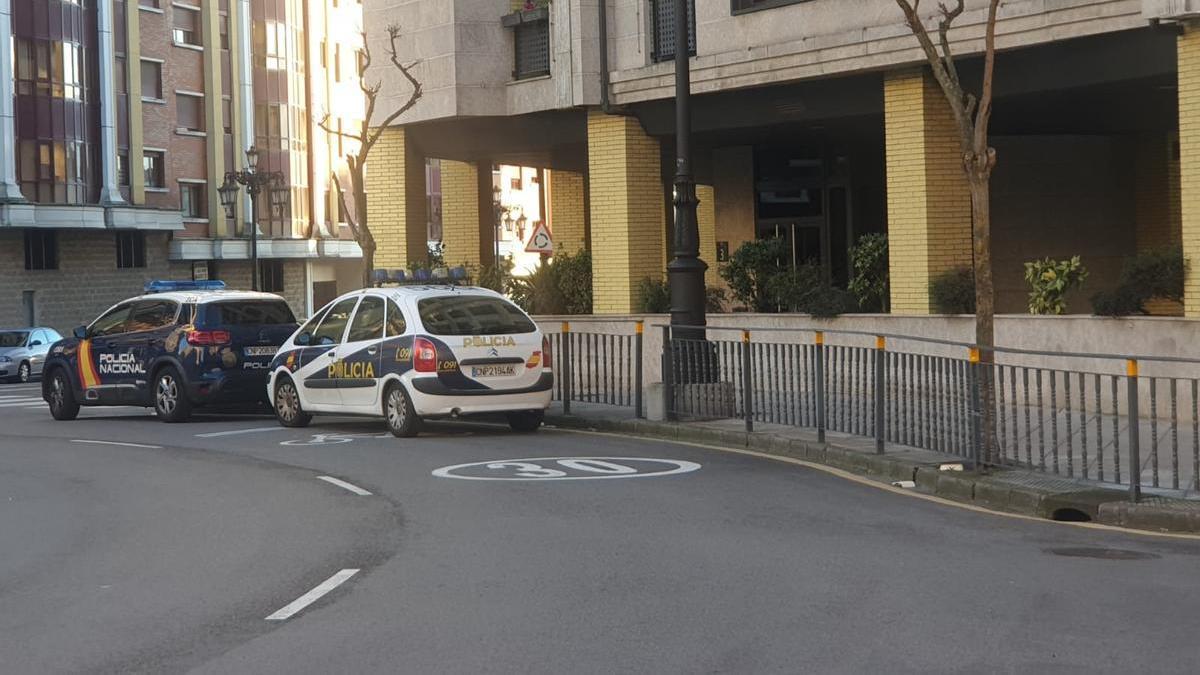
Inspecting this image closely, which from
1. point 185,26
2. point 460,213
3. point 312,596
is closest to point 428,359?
point 312,596

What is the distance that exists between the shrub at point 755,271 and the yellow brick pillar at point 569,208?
1161 cm

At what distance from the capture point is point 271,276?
225ft

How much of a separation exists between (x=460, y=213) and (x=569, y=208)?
22.5 feet

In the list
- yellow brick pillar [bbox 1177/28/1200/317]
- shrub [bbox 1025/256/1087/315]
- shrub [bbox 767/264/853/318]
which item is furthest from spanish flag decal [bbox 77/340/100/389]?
yellow brick pillar [bbox 1177/28/1200/317]

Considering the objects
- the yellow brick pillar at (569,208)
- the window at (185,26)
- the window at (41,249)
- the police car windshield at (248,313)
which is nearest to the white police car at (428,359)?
the police car windshield at (248,313)

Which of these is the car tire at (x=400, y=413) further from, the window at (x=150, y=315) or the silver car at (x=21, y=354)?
the silver car at (x=21, y=354)

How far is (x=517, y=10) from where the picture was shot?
1113 inches

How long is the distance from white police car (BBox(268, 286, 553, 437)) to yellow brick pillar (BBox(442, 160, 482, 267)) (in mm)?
12509

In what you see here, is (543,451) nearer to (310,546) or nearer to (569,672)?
(310,546)

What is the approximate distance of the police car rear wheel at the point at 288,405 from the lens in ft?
65.0

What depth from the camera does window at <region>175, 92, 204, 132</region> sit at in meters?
63.0

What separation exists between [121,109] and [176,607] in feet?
173

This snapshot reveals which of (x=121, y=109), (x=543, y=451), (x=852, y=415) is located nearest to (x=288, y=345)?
(x=543, y=451)

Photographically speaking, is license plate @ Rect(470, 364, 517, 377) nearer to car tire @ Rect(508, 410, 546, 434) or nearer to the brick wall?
car tire @ Rect(508, 410, 546, 434)
